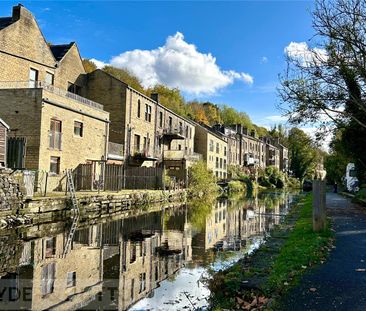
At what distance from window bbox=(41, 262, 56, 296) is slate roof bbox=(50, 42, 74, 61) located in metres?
27.6

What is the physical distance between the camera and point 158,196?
31406 millimetres

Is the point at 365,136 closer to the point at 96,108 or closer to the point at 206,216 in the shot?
the point at 206,216

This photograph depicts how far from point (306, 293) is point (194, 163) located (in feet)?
122

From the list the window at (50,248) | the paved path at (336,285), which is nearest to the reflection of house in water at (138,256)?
the window at (50,248)

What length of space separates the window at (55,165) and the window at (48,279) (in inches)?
625

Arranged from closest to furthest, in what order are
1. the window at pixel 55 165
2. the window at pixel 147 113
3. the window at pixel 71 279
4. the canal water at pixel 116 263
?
the canal water at pixel 116 263 → the window at pixel 71 279 → the window at pixel 55 165 → the window at pixel 147 113

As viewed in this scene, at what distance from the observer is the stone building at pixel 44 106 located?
77.9 ft

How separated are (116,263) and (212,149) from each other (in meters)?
49.0

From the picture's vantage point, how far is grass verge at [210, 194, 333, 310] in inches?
253

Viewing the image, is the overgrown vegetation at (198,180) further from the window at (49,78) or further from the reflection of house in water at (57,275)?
the reflection of house in water at (57,275)

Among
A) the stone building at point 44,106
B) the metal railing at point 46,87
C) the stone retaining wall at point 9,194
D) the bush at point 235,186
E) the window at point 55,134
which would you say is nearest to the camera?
the stone retaining wall at point 9,194

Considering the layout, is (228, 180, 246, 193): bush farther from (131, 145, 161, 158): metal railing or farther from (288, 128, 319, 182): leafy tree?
(288, 128, 319, 182): leafy tree

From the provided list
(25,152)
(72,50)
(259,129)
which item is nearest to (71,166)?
(25,152)

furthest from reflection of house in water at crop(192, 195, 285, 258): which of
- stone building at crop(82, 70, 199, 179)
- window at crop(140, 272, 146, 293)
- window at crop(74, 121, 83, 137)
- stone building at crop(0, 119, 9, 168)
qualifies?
stone building at crop(82, 70, 199, 179)
